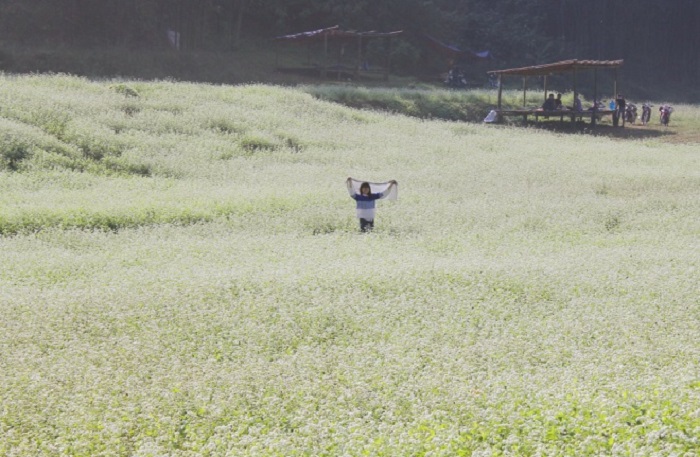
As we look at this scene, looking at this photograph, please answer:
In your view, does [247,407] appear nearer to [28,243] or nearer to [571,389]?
[571,389]

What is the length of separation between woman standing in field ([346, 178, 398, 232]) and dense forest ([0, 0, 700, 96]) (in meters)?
37.9

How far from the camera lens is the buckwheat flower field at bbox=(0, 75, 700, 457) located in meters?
7.27

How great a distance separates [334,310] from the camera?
1088 centimetres

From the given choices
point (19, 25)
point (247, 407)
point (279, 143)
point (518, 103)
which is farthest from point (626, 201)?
point (19, 25)

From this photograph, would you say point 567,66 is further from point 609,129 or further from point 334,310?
point 334,310

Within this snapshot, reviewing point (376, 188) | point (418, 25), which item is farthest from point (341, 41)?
point (376, 188)

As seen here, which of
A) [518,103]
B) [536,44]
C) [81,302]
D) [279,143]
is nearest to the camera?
[81,302]

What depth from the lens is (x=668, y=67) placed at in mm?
83812

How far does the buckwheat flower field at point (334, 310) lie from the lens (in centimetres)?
727

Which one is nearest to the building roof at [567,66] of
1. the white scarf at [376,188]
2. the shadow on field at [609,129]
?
the shadow on field at [609,129]

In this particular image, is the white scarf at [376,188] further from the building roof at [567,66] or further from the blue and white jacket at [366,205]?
the building roof at [567,66]

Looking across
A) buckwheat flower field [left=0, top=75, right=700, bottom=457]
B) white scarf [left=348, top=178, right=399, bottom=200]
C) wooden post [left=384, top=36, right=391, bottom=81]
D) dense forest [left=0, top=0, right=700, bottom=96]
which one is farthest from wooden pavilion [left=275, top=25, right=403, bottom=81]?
white scarf [left=348, top=178, right=399, bottom=200]

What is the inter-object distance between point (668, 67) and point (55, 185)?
7500 cm

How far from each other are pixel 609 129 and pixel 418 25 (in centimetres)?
2821
